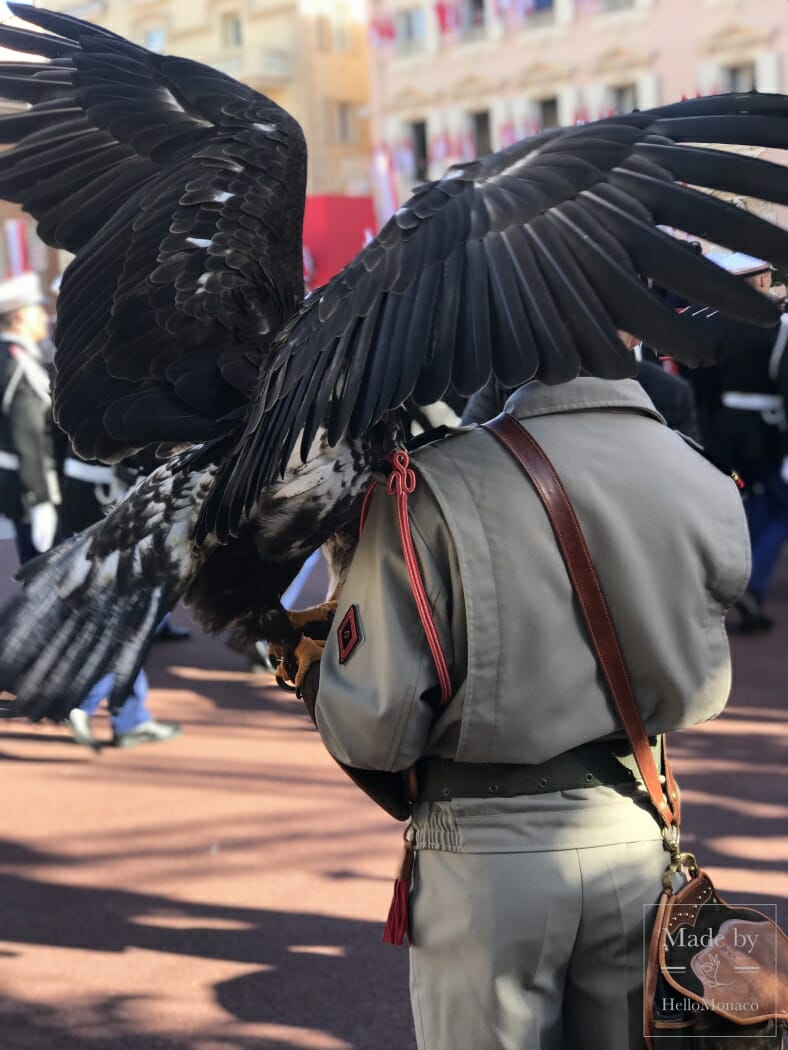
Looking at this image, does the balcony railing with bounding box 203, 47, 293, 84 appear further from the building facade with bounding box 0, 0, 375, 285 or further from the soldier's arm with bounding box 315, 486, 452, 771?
the soldier's arm with bounding box 315, 486, 452, 771

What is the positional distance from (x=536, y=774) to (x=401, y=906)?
34 centimetres

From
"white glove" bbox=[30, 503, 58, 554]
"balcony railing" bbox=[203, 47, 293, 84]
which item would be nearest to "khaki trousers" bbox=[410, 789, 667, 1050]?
"white glove" bbox=[30, 503, 58, 554]

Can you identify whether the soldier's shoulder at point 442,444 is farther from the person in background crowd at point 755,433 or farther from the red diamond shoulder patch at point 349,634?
the person in background crowd at point 755,433

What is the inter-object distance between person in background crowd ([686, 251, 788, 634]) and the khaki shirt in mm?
5583

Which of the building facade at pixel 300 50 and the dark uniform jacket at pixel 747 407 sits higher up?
the building facade at pixel 300 50

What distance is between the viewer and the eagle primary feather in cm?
160

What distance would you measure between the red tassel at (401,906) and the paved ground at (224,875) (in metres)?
1.22

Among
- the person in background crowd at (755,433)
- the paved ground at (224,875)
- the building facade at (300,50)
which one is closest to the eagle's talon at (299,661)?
the paved ground at (224,875)

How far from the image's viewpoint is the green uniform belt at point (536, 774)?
1844 mm

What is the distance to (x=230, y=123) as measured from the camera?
3072 mm

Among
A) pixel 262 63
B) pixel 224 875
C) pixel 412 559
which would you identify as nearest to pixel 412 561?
pixel 412 559

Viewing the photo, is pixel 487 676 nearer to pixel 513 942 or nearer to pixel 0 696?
pixel 513 942

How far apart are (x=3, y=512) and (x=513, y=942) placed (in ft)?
16.5

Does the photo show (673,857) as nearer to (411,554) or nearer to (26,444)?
(411,554)
